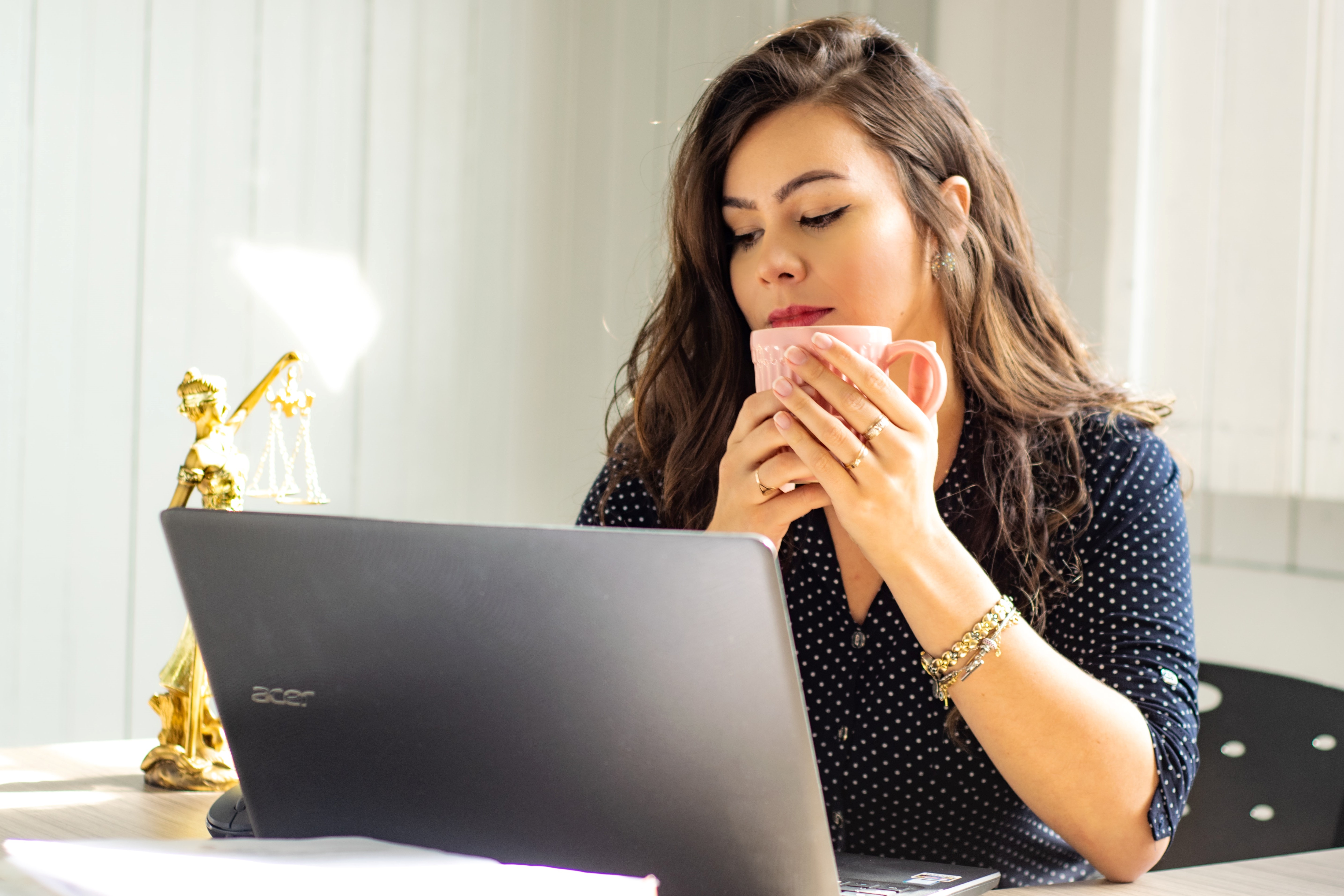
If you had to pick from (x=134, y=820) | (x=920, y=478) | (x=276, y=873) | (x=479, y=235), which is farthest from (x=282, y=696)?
(x=479, y=235)

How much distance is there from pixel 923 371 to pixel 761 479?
0.46ft

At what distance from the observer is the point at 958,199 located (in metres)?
1.19

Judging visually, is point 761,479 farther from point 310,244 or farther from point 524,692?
Answer: point 310,244

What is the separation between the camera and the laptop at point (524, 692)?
54 cm

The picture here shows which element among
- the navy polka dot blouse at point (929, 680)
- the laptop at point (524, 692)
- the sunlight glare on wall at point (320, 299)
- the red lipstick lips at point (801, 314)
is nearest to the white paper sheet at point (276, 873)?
the laptop at point (524, 692)

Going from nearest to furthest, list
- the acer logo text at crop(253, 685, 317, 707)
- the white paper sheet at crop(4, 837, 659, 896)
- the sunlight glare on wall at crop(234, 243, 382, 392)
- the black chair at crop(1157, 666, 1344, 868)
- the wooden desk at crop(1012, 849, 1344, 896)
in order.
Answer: the white paper sheet at crop(4, 837, 659, 896) < the acer logo text at crop(253, 685, 317, 707) < the wooden desk at crop(1012, 849, 1344, 896) < the black chair at crop(1157, 666, 1344, 868) < the sunlight glare on wall at crop(234, 243, 382, 392)

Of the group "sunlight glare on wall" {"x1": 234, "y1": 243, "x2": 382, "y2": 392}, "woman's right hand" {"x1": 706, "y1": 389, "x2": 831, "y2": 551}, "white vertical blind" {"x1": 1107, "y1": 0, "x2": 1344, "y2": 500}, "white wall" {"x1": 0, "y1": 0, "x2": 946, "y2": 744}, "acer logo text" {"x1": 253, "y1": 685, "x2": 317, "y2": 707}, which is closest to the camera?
"acer logo text" {"x1": 253, "y1": 685, "x2": 317, "y2": 707}

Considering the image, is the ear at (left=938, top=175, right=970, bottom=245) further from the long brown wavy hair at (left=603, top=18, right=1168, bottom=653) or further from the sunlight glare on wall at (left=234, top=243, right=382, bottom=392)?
the sunlight glare on wall at (left=234, top=243, right=382, bottom=392)

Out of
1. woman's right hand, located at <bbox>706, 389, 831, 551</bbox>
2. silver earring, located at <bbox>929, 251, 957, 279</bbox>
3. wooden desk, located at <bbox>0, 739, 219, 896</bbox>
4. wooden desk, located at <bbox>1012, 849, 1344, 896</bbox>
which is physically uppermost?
silver earring, located at <bbox>929, 251, 957, 279</bbox>

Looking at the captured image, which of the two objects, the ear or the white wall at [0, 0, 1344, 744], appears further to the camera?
the white wall at [0, 0, 1344, 744]

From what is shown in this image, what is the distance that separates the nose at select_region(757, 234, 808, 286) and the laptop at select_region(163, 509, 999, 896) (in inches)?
21.2

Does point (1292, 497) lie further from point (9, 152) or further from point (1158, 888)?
point (9, 152)

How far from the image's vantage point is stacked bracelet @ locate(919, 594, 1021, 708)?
0.83 metres

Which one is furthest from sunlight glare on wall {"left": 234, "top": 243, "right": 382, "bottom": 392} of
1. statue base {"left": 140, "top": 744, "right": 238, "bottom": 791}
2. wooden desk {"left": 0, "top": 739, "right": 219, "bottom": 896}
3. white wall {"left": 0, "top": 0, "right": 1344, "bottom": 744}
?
statue base {"left": 140, "top": 744, "right": 238, "bottom": 791}
